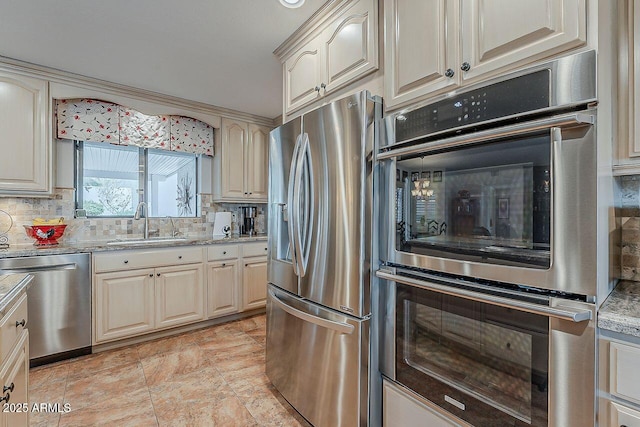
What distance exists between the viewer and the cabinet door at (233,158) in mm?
3891

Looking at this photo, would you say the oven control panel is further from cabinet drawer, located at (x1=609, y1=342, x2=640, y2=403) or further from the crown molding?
the crown molding

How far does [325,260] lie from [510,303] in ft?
2.83

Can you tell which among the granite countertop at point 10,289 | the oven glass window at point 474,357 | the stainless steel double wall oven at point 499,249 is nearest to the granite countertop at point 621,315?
the stainless steel double wall oven at point 499,249

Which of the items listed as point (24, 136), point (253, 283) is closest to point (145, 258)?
point (253, 283)

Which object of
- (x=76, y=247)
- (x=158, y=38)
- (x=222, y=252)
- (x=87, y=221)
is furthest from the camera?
(x=222, y=252)

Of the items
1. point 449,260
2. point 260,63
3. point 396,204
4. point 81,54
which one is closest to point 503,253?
point 449,260

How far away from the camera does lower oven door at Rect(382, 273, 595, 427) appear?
2.92 feet

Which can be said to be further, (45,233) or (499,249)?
(45,233)

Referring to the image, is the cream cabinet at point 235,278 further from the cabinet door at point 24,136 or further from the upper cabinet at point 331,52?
the upper cabinet at point 331,52

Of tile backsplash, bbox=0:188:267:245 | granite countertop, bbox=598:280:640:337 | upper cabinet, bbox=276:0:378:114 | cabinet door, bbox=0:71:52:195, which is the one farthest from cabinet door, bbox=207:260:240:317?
granite countertop, bbox=598:280:640:337

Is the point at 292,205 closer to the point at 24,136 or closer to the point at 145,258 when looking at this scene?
Answer: the point at 145,258

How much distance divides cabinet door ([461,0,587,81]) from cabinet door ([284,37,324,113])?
99 centimetres

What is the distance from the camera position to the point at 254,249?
12.1ft

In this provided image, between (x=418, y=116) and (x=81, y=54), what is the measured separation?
2.76m
